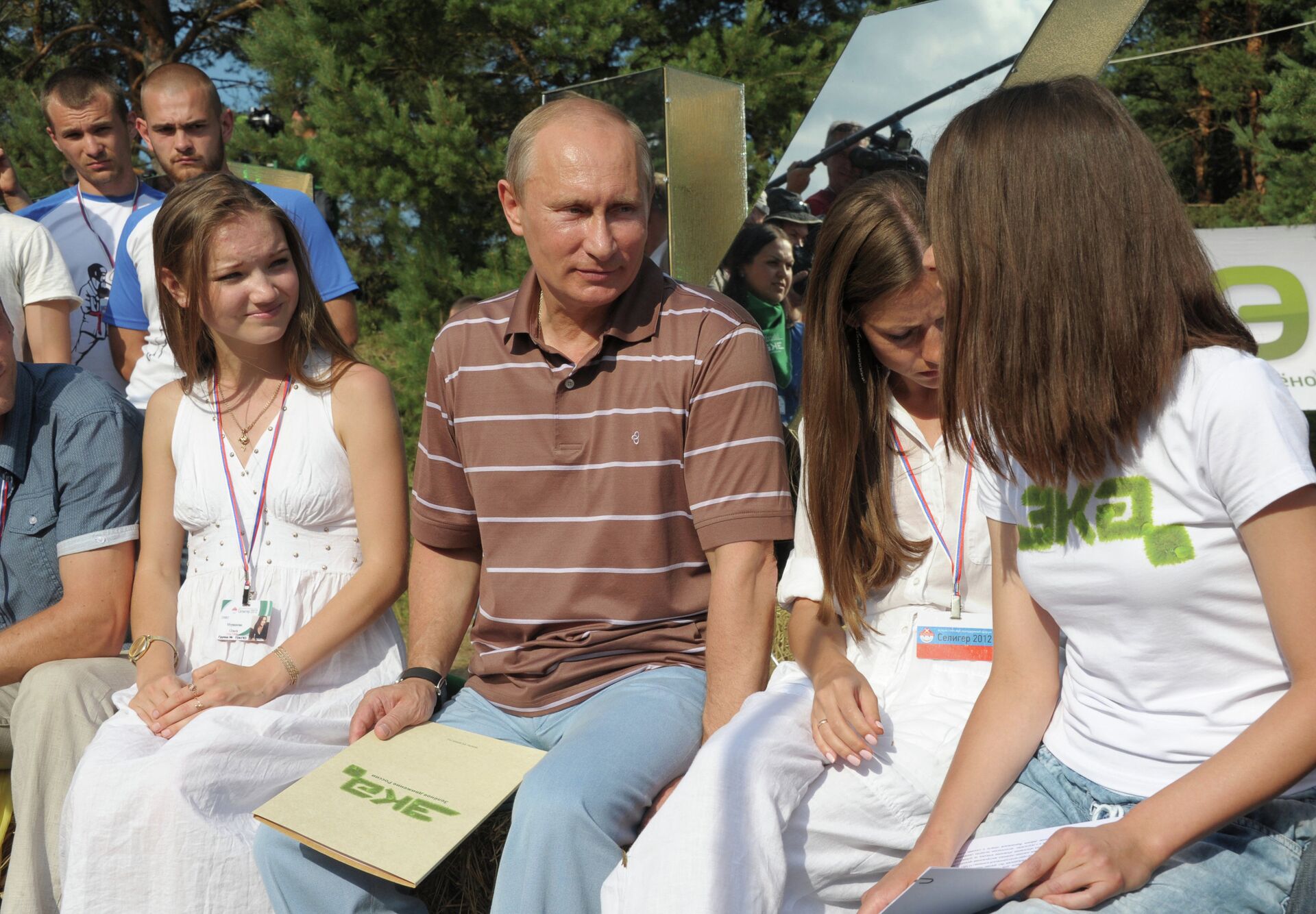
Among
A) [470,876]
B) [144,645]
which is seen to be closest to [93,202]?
[144,645]

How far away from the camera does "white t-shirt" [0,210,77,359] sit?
3.55 meters

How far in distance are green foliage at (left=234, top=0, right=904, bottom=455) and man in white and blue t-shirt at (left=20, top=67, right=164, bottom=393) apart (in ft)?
11.9

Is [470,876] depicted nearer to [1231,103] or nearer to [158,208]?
[158,208]

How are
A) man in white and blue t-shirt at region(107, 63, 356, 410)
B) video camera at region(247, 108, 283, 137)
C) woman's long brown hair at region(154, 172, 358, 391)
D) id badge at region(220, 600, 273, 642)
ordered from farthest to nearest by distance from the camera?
video camera at region(247, 108, 283, 137), man in white and blue t-shirt at region(107, 63, 356, 410), woman's long brown hair at region(154, 172, 358, 391), id badge at region(220, 600, 273, 642)

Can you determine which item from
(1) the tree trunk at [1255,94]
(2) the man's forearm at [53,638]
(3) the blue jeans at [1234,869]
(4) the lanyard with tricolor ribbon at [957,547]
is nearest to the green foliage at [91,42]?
(1) the tree trunk at [1255,94]

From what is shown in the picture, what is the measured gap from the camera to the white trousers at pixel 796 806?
1771 millimetres

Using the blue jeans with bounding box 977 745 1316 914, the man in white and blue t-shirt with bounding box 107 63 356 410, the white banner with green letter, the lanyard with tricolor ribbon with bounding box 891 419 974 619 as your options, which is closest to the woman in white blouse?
the lanyard with tricolor ribbon with bounding box 891 419 974 619

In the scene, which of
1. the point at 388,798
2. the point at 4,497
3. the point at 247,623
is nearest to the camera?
the point at 388,798

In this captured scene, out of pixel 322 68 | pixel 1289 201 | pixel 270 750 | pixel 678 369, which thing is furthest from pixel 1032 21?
pixel 322 68

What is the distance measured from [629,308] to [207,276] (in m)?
1.07

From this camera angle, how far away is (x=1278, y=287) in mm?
5844

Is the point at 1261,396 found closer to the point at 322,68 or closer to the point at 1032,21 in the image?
the point at 1032,21

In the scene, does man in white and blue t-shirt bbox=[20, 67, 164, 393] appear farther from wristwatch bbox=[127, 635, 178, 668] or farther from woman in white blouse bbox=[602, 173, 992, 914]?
woman in white blouse bbox=[602, 173, 992, 914]

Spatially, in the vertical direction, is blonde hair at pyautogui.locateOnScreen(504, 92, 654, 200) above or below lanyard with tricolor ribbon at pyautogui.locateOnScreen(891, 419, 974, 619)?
above
